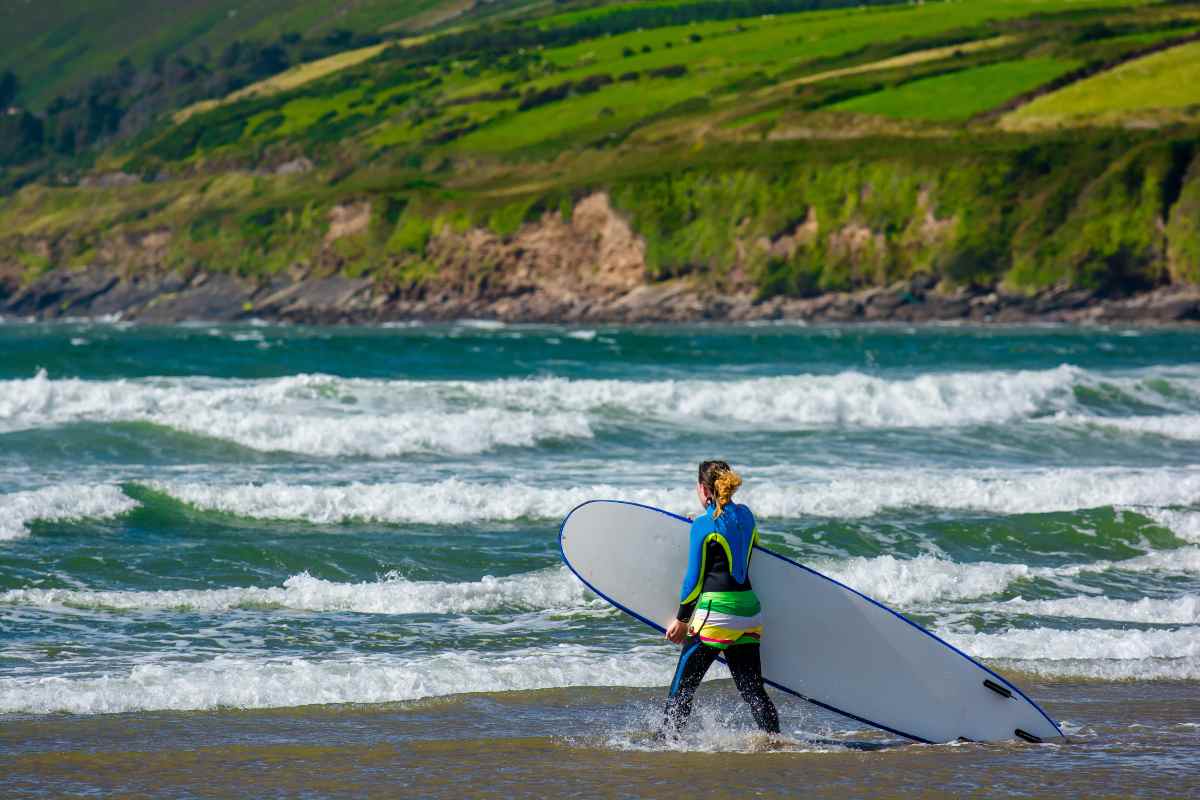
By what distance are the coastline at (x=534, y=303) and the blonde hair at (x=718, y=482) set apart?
204 ft

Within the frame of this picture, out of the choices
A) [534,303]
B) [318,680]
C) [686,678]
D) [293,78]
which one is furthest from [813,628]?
[293,78]

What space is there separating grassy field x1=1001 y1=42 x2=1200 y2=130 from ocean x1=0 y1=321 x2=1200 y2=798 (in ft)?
164

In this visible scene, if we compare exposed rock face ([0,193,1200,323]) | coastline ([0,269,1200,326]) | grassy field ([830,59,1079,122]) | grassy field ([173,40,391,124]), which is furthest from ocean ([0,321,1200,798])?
grassy field ([173,40,391,124])

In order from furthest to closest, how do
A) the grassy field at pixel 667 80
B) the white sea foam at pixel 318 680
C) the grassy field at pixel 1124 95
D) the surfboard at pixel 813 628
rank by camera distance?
the grassy field at pixel 667 80 < the grassy field at pixel 1124 95 < the white sea foam at pixel 318 680 < the surfboard at pixel 813 628

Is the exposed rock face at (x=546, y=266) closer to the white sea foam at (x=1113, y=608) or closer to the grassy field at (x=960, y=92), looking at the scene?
the grassy field at (x=960, y=92)

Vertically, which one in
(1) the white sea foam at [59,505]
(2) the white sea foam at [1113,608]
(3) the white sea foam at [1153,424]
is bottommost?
(2) the white sea foam at [1113,608]

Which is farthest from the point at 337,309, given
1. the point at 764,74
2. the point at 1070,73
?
the point at 1070,73

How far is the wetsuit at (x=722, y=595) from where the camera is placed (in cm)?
816

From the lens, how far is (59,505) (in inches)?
622

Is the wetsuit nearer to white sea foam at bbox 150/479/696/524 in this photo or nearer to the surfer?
the surfer

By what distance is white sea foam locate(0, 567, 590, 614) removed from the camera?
1224 centimetres

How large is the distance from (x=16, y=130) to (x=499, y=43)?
57.3 meters

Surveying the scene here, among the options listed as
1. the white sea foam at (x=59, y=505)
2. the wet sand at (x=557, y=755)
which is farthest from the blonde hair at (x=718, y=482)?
the white sea foam at (x=59, y=505)

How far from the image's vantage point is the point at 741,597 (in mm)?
8203
